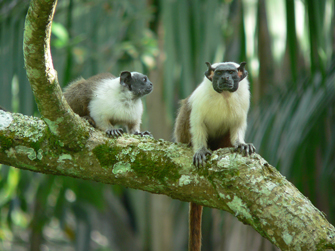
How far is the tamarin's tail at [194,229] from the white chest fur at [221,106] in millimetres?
728

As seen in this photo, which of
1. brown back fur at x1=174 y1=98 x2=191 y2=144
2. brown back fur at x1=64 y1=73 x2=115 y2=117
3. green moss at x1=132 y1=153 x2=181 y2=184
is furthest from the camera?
brown back fur at x1=64 y1=73 x2=115 y2=117

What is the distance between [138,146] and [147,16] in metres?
3.75

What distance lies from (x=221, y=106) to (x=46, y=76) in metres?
1.55

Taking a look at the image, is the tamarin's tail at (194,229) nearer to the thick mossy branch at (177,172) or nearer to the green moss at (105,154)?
the thick mossy branch at (177,172)

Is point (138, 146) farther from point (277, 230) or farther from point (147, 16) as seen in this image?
point (147, 16)

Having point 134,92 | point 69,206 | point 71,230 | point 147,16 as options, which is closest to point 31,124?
point 134,92

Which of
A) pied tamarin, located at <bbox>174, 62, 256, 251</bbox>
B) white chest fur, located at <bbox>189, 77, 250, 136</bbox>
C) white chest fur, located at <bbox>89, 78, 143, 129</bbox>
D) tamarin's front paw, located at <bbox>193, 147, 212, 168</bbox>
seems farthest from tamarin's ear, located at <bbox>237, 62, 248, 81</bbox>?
white chest fur, located at <bbox>89, 78, 143, 129</bbox>

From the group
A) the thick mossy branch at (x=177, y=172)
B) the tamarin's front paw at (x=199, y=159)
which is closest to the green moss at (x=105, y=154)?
the thick mossy branch at (x=177, y=172)

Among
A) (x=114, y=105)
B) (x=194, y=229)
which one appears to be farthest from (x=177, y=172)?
(x=114, y=105)

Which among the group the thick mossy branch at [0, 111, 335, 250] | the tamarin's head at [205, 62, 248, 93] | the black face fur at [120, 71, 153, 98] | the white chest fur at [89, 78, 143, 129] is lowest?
the thick mossy branch at [0, 111, 335, 250]

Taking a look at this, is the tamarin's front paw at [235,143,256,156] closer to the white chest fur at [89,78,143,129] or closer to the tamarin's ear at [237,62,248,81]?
the tamarin's ear at [237,62,248,81]

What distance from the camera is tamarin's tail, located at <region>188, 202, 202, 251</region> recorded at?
10.5 feet

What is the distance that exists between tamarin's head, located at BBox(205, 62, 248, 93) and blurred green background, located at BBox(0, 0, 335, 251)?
1.17 meters

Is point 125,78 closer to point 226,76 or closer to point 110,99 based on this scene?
point 110,99
